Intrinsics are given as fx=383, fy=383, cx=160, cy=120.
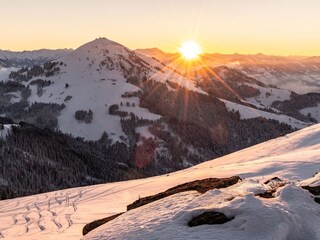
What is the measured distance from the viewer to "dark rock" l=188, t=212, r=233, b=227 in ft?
33.3

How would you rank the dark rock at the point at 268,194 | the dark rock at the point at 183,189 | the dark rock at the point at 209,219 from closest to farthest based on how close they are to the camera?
1. the dark rock at the point at 209,219
2. the dark rock at the point at 268,194
3. the dark rock at the point at 183,189

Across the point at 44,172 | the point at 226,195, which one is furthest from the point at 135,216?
the point at 44,172

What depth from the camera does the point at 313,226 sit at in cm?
1023

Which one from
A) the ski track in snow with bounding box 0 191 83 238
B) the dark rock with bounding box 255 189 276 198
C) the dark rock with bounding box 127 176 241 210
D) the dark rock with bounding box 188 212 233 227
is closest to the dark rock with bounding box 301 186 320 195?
the dark rock with bounding box 255 189 276 198

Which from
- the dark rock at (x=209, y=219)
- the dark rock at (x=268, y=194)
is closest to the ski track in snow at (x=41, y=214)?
the dark rock at (x=209, y=219)

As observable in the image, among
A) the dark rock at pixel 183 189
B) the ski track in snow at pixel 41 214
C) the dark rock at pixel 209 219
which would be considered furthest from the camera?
the ski track in snow at pixel 41 214

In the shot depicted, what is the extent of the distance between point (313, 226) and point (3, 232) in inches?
625

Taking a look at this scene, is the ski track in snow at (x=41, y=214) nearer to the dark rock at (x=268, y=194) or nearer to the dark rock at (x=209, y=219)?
the dark rock at (x=209, y=219)

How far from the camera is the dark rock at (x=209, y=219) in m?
10.1

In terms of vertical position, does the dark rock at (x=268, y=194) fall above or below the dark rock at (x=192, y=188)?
above

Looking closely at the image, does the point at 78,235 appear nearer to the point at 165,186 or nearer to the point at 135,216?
the point at 135,216

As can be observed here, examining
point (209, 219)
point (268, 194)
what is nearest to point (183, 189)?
point (268, 194)

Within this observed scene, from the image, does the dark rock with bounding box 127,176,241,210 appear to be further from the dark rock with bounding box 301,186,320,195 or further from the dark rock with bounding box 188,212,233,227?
the dark rock with bounding box 188,212,233,227

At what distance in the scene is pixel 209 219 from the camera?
10266mm
